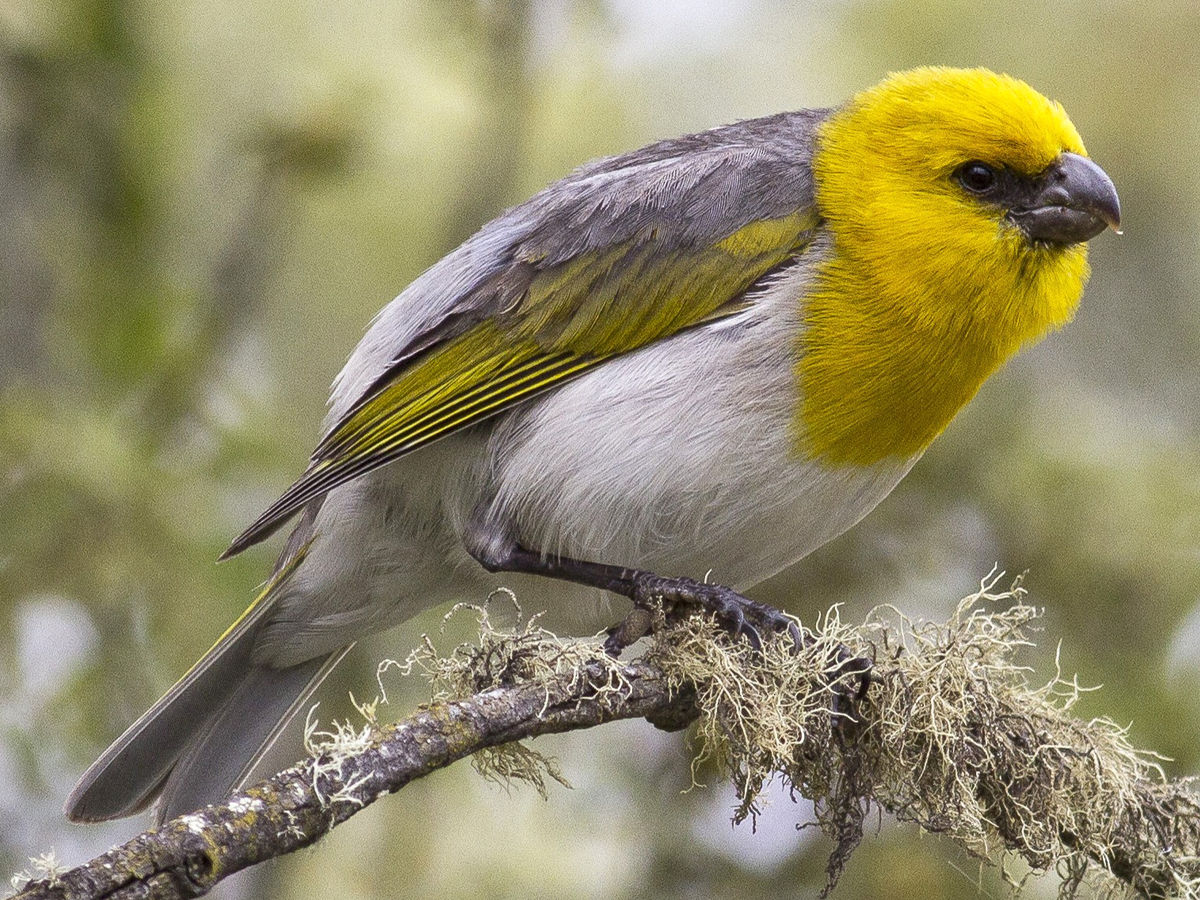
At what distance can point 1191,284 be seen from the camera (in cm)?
515

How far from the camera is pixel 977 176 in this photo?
4.01 metres

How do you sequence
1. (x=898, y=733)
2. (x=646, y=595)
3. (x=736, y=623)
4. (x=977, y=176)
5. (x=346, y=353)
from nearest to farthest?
(x=898, y=733), (x=736, y=623), (x=646, y=595), (x=977, y=176), (x=346, y=353)

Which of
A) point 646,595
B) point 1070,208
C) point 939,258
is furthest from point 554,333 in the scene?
point 1070,208

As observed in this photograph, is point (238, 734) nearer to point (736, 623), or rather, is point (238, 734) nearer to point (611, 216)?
point (736, 623)

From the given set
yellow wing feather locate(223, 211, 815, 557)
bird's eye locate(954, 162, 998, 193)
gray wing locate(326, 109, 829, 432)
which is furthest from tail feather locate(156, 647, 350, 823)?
bird's eye locate(954, 162, 998, 193)

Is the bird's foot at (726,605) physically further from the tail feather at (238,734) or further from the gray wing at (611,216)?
the tail feather at (238,734)

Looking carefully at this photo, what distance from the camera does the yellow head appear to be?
3820mm

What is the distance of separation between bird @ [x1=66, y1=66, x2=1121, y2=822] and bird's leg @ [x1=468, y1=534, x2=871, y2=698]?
0.01 metres

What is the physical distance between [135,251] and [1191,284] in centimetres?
368

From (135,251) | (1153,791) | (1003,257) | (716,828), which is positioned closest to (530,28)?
(135,251)

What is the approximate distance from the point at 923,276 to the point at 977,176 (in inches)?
14.7

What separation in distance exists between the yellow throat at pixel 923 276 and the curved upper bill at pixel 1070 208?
0.04 meters

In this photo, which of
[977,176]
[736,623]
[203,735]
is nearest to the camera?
[736,623]

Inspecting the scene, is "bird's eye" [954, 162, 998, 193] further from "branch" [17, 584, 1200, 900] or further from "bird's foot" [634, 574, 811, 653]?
"bird's foot" [634, 574, 811, 653]
